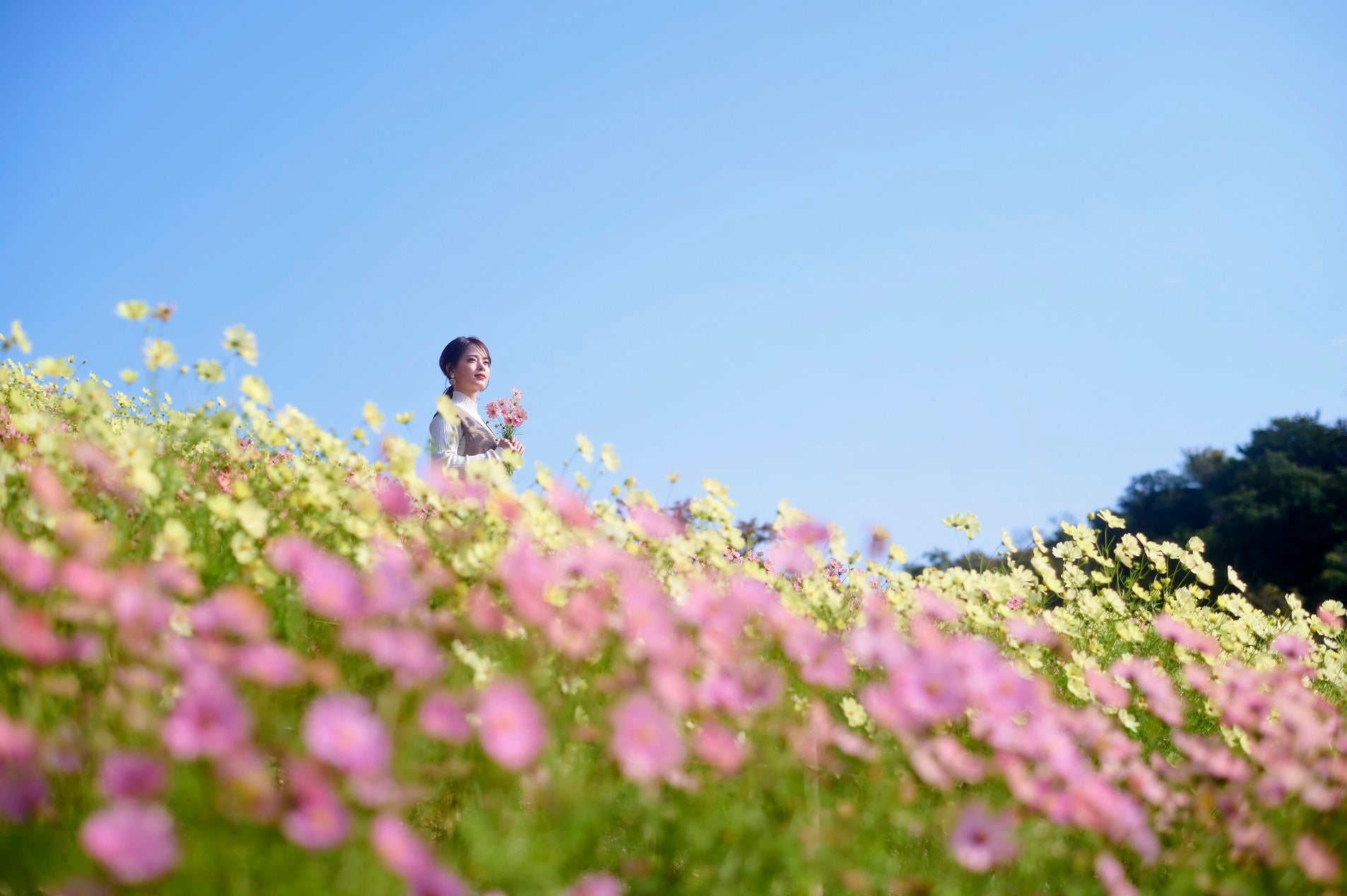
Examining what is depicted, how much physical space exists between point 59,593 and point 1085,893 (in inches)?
93.1

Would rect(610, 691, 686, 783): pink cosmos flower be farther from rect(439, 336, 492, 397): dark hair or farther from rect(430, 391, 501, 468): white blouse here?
rect(439, 336, 492, 397): dark hair

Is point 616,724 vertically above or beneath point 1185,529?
beneath

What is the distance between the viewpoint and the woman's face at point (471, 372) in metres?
5.61

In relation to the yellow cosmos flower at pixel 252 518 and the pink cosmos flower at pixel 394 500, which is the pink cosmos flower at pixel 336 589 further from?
the pink cosmos flower at pixel 394 500

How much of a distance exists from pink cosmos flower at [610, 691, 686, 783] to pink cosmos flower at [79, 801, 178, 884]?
682 millimetres

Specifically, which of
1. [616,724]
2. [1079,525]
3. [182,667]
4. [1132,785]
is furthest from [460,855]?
[1079,525]

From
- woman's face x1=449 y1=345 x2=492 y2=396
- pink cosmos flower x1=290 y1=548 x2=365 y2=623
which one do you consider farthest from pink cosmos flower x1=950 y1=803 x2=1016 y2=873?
woman's face x1=449 y1=345 x2=492 y2=396

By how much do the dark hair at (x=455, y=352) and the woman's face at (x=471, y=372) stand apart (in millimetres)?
12

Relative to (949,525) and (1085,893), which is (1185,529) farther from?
(1085,893)

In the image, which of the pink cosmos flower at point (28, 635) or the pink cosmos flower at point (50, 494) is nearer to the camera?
the pink cosmos flower at point (28, 635)

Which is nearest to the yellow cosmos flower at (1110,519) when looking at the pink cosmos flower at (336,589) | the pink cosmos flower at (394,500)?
the pink cosmos flower at (394,500)

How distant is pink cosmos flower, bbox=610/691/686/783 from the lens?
1530 millimetres

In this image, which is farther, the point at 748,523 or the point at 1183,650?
the point at 748,523

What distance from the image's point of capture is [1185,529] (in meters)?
26.3
